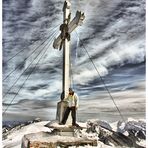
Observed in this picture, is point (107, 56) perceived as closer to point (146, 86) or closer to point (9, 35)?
point (146, 86)

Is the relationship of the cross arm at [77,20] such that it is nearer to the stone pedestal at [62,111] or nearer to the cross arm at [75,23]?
the cross arm at [75,23]

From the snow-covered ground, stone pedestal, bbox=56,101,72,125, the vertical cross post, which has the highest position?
the vertical cross post

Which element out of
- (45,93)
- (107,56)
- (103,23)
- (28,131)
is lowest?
(28,131)

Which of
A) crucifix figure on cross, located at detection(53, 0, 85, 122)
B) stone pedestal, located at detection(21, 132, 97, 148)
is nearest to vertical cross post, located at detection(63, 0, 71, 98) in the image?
crucifix figure on cross, located at detection(53, 0, 85, 122)

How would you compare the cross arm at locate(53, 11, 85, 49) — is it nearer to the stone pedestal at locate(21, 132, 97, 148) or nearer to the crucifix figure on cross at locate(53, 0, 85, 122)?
the crucifix figure on cross at locate(53, 0, 85, 122)

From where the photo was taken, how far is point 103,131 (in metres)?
2.17

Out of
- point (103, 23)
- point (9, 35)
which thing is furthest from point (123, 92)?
point (9, 35)

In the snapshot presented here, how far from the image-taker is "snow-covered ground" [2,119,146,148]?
2.08m

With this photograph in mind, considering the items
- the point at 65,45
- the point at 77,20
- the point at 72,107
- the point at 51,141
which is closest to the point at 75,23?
the point at 77,20

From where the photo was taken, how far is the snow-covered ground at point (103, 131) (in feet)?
6.82

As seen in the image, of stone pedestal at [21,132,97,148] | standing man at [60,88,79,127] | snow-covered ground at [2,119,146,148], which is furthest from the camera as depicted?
snow-covered ground at [2,119,146,148]

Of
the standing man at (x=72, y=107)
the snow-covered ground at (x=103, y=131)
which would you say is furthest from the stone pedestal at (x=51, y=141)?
the snow-covered ground at (x=103, y=131)

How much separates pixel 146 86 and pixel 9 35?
90 cm

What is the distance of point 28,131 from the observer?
2.17 m
